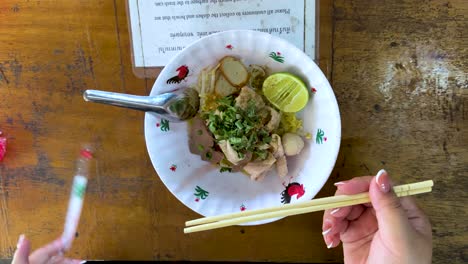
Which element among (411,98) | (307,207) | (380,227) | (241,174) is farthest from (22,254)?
(411,98)

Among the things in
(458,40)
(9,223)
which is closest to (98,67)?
(9,223)

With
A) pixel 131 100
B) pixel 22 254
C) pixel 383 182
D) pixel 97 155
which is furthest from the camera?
pixel 97 155

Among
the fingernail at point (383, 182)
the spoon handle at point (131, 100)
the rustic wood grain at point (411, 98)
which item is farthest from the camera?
the rustic wood grain at point (411, 98)

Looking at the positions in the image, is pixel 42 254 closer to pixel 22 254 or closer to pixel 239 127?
pixel 22 254

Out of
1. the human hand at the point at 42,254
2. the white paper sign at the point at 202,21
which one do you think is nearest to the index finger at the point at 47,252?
the human hand at the point at 42,254

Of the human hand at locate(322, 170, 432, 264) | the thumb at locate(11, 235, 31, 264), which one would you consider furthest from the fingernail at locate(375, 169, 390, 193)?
the thumb at locate(11, 235, 31, 264)

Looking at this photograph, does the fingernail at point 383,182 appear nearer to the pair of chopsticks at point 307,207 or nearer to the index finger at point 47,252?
the pair of chopsticks at point 307,207

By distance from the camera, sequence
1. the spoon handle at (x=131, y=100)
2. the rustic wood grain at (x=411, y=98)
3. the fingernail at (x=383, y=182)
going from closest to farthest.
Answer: the fingernail at (x=383, y=182)
the spoon handle at (x=131, y=100)
the rustic wood grain at (x=411, y=98)
